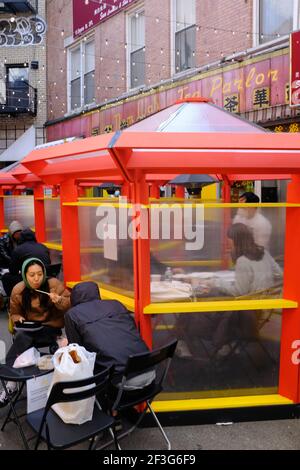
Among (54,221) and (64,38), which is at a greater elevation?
(64,38)

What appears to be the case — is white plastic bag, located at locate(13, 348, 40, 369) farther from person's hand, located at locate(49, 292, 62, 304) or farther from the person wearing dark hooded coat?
person's hand, located at locate(49, 292, 62, 304)

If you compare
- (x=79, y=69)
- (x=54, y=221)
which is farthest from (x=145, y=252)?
(x=79, y=69)

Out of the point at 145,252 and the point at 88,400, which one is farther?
the point at 145,252

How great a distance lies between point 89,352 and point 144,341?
570mm

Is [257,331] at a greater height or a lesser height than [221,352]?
greater

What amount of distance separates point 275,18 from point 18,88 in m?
11.1

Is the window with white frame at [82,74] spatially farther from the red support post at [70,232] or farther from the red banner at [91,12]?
the red support post at [70,232]

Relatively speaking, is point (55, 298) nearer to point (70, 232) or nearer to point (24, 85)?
point (70, 232)

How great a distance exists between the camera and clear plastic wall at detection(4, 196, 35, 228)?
9898 mm

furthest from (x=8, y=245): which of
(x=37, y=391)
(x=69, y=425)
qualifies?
(x=69, y=425)

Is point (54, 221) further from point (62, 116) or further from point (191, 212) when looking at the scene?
point (62, 116)

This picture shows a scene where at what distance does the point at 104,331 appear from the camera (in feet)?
12.3

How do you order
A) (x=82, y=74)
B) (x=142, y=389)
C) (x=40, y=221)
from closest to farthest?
(x=142, y=389) → (x=40, y=221) → (x=82, y=74)

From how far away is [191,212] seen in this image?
4.19m
